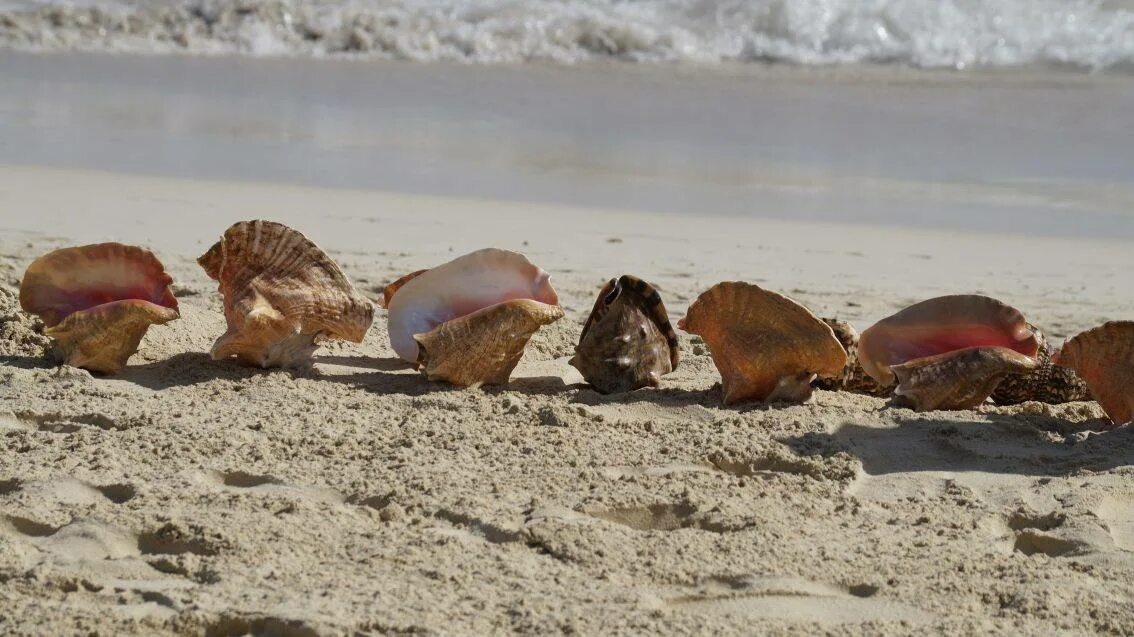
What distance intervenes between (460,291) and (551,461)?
0.83 m

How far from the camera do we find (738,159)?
8281 millimetres

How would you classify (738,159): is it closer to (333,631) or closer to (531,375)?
(531,375)

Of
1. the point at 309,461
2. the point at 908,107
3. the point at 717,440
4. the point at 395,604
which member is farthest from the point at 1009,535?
the point at 908,107

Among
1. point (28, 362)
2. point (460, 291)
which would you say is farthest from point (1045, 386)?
point (28, 362)

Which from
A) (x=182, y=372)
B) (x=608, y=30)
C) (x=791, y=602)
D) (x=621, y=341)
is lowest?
(x=791, y=602)

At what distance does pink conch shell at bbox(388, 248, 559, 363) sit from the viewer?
3.56m

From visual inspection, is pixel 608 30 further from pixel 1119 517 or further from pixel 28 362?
pixel 1119 517

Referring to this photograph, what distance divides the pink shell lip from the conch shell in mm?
663

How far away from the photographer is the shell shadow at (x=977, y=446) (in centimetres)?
307

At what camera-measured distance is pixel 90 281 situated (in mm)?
3561

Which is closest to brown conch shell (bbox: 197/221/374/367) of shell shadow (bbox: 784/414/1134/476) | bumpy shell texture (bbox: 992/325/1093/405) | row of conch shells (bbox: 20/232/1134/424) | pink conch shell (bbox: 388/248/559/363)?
row of conch shells (bbox: 20/232/1134/424)

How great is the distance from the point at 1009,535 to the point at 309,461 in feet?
5.02

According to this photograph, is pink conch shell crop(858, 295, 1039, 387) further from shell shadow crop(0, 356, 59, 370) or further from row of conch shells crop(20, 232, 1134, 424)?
shell shadow crop(0, 356, 59, 370)

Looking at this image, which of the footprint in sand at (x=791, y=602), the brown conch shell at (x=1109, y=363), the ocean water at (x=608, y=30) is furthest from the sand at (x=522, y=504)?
the ocean water at (x=608, y=30)
